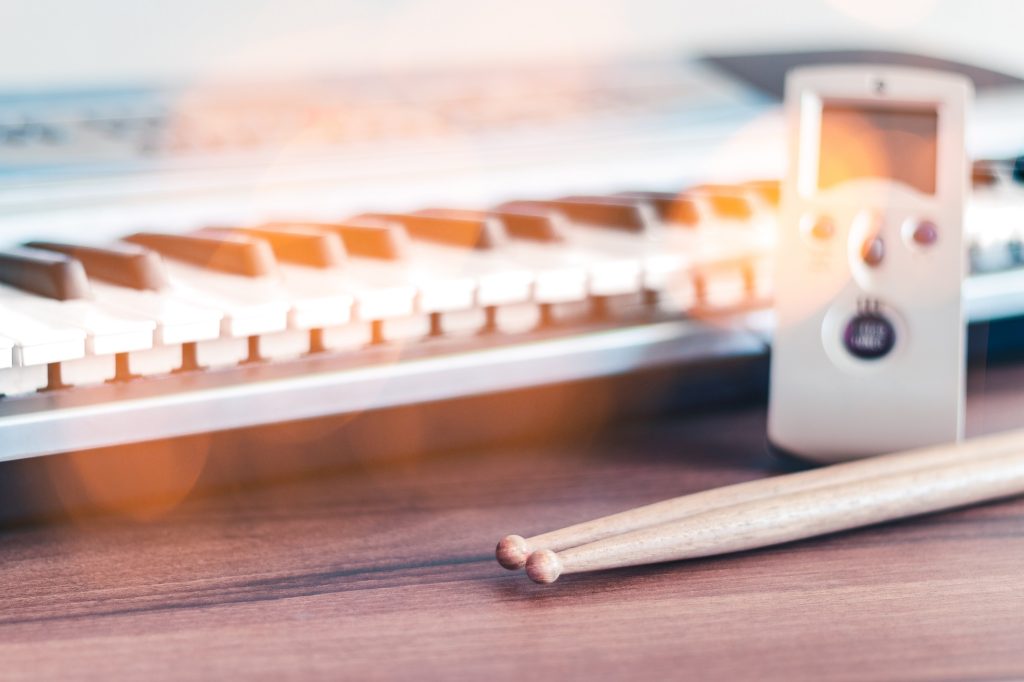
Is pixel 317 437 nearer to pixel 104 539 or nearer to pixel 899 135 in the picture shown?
pixel 104 539

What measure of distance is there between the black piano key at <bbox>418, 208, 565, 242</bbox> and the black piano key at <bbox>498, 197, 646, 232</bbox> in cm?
2

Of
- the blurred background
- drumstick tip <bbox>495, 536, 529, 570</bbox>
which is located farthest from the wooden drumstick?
the blurred background

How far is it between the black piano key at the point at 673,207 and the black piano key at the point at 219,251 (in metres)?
0.23

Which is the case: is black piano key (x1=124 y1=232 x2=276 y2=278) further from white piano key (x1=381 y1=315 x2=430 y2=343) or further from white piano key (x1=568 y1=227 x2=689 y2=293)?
white piano key (x1=568 y1=227 x2=689 y2=293)

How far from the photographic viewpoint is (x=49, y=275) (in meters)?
0.49

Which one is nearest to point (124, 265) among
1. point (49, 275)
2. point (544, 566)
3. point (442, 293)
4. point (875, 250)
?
point (49, 275)

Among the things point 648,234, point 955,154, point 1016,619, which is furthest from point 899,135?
point 1016,619

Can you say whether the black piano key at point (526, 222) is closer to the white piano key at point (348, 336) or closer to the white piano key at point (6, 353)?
the white piano key at point (348, 336)

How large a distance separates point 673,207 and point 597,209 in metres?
0.05

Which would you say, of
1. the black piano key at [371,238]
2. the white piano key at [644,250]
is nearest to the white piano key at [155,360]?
the black piano key at [371,238]

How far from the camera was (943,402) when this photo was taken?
1.78 ft

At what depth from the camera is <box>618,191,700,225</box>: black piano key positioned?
64 centimetres

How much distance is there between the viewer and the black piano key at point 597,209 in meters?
0.63

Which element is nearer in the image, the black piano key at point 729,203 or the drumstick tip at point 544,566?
the drumstick tip at point 544,566
